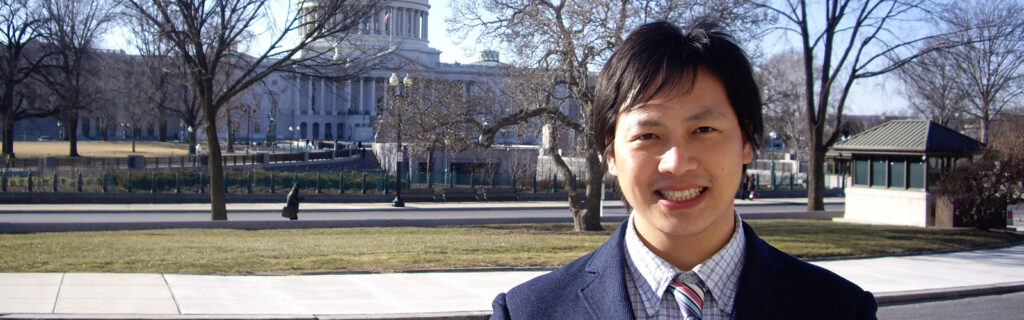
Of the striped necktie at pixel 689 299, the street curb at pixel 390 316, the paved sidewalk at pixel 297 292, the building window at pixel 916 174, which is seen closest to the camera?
the striped necktie at pixel 689 299

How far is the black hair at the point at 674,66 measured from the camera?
7.20 ft

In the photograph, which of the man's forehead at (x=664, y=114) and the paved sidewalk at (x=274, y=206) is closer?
the man's forehead at (x=664, y=114)

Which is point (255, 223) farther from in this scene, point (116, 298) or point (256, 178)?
point (256, 178)

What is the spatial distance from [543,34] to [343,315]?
34.5 ft

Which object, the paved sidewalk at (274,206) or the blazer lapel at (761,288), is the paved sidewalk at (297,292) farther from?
the paved sidewalk at (274,206)

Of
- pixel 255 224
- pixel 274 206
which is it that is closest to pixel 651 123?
pixel 255 224

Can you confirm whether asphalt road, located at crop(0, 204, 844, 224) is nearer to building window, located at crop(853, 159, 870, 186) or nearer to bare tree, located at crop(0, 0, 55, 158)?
building window, located at crop(853, 159, 870, 186)

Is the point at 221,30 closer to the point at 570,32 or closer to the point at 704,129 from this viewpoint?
the point at 570,32

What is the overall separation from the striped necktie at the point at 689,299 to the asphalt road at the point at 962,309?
10.0 m

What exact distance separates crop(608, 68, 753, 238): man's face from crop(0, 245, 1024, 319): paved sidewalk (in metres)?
8.17

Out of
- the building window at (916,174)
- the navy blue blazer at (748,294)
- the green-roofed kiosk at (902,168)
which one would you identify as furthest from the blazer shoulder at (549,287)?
the building window at (916,174)

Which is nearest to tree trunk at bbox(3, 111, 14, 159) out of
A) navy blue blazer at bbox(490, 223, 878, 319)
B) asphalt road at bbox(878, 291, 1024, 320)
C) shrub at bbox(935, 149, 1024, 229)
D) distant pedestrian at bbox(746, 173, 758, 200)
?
distant pedestrian at bbox(746, 173, 758, 200)

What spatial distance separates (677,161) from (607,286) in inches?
14.1

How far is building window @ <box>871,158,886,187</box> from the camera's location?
25.2 m
